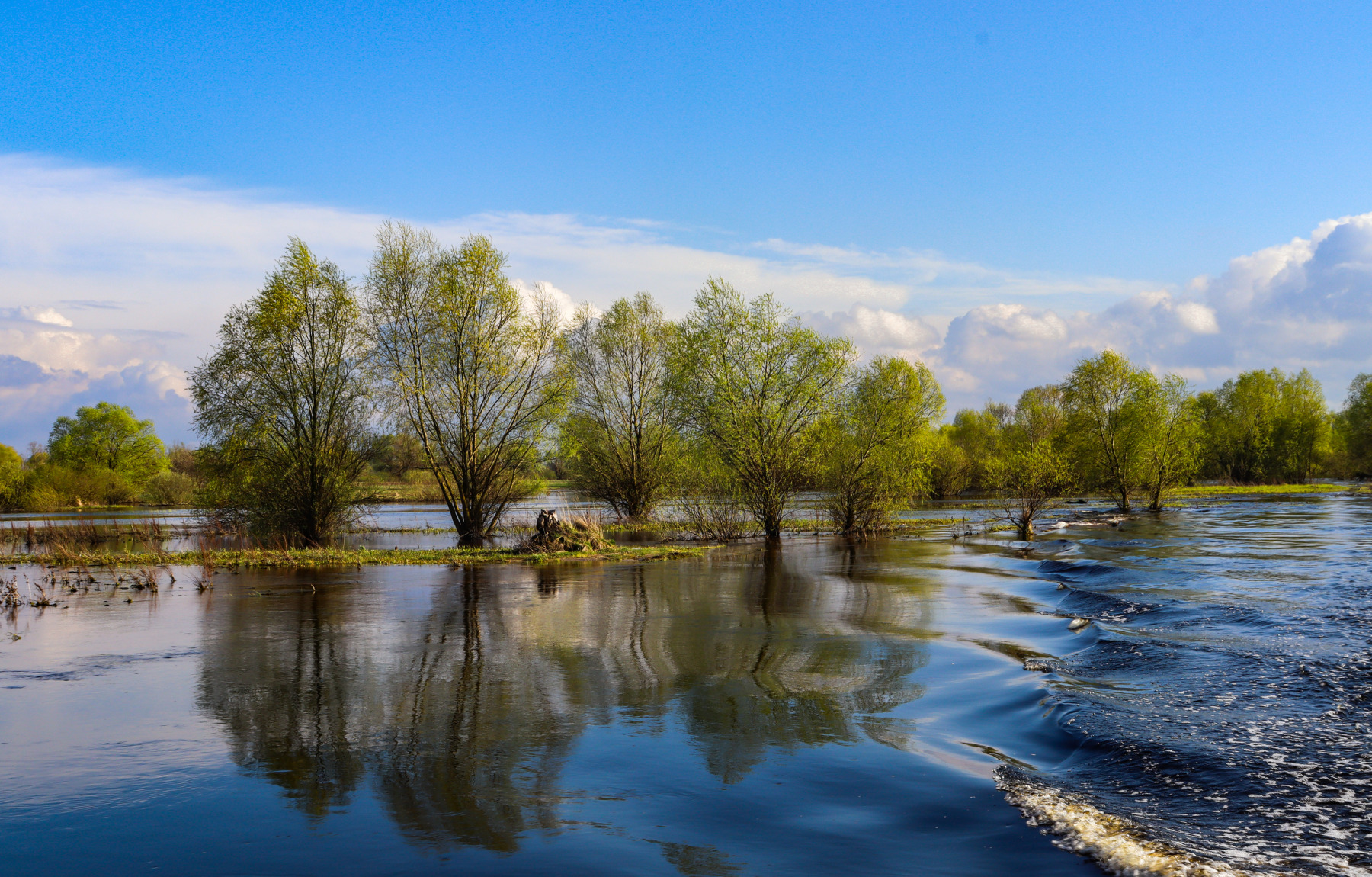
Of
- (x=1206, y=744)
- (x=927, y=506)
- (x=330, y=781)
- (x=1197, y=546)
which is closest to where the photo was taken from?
(x=330, y=781)

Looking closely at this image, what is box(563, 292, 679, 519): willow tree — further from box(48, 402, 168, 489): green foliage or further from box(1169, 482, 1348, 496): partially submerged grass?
box(48, 402, 168, 489): green foliage

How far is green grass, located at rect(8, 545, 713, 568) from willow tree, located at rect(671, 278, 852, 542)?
5.29 metres

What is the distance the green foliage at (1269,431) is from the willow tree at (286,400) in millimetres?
84830

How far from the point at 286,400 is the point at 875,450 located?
78.5 feet

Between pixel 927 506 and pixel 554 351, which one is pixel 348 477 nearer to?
pixel 554 351

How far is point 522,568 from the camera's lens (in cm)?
2352

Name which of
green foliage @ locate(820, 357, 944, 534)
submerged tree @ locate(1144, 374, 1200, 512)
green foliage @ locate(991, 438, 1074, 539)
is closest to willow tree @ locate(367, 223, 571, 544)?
green foliage @ locate(820, 357, 944, 534)

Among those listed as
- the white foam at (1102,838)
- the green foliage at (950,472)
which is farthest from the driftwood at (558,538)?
the green foliage at (950,472)

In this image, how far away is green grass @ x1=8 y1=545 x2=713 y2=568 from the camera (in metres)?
23.7

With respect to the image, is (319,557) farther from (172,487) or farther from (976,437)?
(976,437)

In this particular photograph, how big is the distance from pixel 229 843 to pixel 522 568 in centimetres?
1792

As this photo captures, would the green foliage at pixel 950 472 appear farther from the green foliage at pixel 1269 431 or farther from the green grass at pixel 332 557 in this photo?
the green grass at pixel 332 557

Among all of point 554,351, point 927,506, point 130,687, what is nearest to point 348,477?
point 554,351

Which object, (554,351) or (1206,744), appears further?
(554,351)
